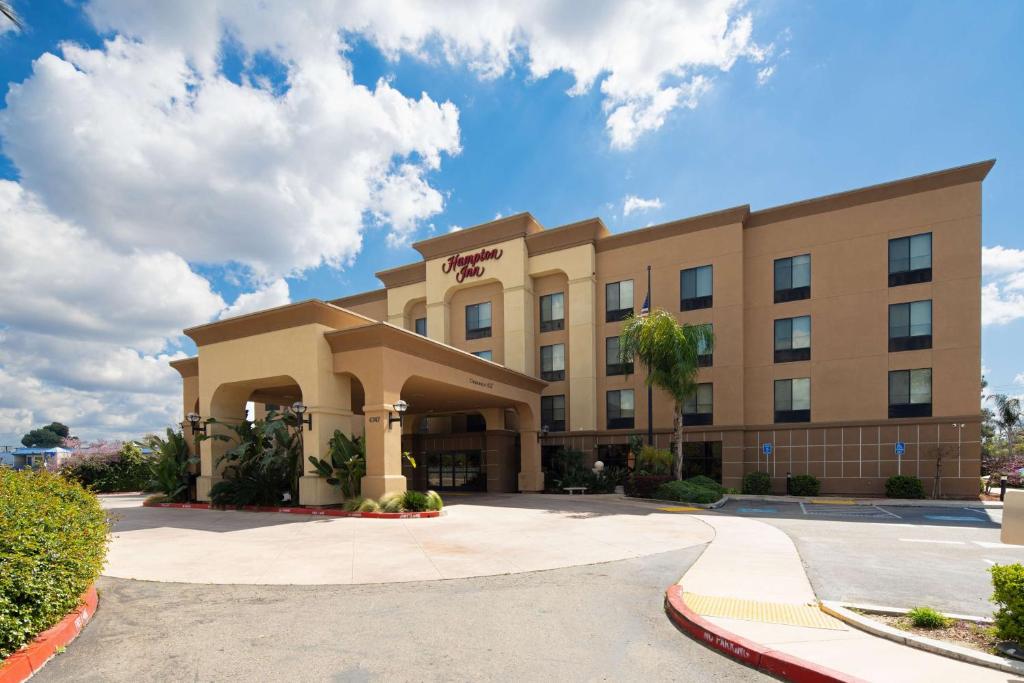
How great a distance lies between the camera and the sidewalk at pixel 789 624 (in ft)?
16.7

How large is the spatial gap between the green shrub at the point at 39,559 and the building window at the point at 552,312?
92.0ft

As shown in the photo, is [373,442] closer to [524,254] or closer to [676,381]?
[676,381]

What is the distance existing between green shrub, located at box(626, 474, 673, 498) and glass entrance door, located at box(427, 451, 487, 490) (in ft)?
30.9

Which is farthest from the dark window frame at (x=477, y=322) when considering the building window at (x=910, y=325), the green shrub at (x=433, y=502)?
the building window at (x=910, y=325)

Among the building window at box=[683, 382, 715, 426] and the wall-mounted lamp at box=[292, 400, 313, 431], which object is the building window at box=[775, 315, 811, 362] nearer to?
the building window at box=[683, 382, 715, 426]

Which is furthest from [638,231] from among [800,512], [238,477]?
[238,477]

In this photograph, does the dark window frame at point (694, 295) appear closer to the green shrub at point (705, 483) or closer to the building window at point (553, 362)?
the building window at point (553, 362)

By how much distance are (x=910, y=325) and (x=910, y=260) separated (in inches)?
123

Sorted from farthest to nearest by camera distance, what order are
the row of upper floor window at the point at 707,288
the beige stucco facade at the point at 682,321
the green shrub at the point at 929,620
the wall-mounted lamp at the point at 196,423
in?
the row of upper floor window at the point at 707,288, the wall-mounted lamp at the point at 196,423, the beige stucco facade at the point at 682,321, the green shrub at the point at 929,620

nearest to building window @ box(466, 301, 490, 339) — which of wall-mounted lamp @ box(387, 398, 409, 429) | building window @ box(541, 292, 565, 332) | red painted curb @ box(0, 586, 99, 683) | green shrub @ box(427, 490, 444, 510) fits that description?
building window @ box(541, 292, 565, 332)

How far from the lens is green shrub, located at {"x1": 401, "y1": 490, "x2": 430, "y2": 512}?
18031mm

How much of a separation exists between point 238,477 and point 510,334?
17.7 meters

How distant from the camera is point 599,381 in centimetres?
3288

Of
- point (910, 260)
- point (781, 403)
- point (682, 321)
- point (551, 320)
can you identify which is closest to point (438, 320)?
point (551, 320)
